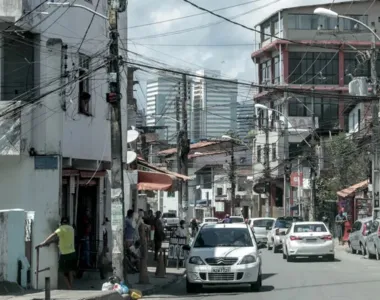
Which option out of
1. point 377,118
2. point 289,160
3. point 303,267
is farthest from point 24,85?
point 289,160

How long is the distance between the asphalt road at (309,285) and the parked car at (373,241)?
5.12ft

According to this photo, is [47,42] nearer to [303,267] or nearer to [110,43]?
[110,43]

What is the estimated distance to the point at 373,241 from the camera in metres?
33.0

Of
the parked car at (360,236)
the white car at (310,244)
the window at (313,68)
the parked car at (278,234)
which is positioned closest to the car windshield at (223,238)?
the white car at (310,244)

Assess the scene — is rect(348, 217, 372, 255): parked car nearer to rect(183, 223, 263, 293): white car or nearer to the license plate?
rect(183, 223, 263, 293): white car

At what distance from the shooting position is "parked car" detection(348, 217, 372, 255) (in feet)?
115

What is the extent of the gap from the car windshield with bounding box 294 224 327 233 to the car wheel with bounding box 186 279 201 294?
45.0 ft

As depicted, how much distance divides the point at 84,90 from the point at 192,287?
7022 millimetres

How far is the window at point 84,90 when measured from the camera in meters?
23.6

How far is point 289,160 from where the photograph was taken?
65438 mm

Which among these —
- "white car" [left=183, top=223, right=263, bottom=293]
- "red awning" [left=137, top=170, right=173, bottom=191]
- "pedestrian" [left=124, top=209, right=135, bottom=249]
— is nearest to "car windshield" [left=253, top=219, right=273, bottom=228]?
"red awning" [left=137, top=170, right=173, bottom=191]

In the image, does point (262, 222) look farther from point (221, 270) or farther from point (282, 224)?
point (221, 270)

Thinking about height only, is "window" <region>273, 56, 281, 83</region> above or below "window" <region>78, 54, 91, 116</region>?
above

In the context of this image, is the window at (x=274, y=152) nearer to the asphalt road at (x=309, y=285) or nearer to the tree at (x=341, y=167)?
the tree at (x=341, y=167)
